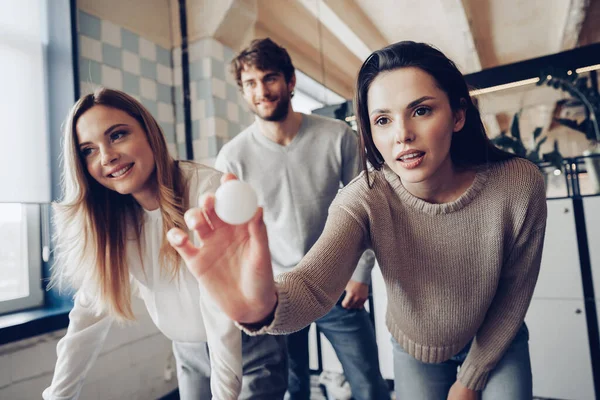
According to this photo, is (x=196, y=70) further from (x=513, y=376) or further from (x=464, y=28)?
(x=513, y=376)

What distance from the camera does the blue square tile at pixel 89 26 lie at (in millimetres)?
1646

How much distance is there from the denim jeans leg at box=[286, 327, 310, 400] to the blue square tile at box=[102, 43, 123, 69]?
1522 millimetres

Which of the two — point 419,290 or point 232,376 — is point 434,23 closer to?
point 419,290

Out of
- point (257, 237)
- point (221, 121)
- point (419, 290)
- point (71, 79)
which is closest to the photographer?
point (257, 237)

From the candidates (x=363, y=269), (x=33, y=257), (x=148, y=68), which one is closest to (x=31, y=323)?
(x=33, y=257)

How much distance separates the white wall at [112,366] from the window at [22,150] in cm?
24

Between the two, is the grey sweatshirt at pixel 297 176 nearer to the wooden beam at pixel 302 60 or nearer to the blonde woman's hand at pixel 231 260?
the blonde woman's hand at pixel 231 260

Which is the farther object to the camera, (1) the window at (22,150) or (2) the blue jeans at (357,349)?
(1) the window at (22,150)

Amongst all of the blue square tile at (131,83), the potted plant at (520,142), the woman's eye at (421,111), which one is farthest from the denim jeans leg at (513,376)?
the blue square tile at (131,83)

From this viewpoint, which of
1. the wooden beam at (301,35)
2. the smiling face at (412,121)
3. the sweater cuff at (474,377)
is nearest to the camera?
the smiling face at (412,121)

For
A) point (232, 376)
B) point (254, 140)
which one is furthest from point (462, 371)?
point (254, 140)

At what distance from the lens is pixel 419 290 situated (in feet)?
2.69

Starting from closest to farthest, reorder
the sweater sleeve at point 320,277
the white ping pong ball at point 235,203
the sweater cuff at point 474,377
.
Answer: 1. the white ping pong ball at point 235,203
2. the sweater sleeve at point 320,277
3. the sweater cuff at point 474,377

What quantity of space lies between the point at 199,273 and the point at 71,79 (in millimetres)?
1469
